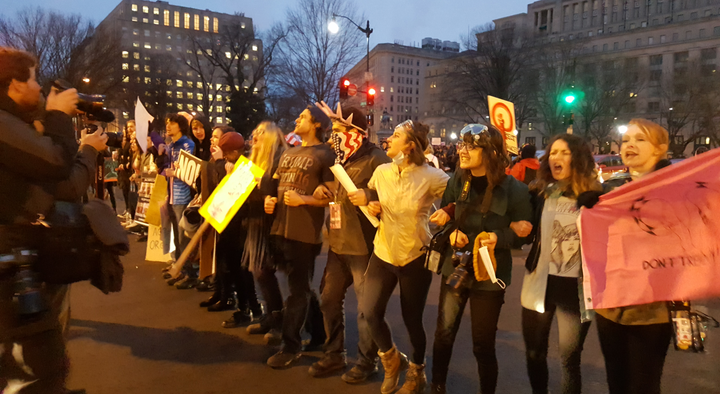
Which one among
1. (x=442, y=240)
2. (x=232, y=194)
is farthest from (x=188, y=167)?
(x=442, y=240)

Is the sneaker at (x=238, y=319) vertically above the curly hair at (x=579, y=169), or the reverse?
the curly hair at (x=579, y=169)

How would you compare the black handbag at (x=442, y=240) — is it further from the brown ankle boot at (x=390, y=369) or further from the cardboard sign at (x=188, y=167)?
the cardboard sign at (x=188, y=167)

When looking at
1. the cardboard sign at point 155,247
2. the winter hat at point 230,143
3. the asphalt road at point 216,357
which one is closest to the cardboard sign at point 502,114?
the asphalt road at point 216,357

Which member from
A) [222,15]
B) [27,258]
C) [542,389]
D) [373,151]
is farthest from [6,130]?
[222,15]

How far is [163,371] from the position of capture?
4.05 meters

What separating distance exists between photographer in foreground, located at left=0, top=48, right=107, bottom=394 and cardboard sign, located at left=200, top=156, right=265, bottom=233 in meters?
1.75

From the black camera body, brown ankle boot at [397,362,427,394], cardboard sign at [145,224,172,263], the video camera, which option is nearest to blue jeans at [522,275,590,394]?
the black camera body

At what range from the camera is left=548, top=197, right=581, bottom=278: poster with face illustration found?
2.98 metres

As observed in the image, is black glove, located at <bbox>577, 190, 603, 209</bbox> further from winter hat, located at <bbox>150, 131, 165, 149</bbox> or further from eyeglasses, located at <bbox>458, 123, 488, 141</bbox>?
winter hat, located at <bbox>150, 131, 165, 149</bbox>

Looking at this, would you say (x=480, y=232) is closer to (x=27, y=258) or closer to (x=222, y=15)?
(x=27, y=258)

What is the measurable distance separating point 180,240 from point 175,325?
1677mm

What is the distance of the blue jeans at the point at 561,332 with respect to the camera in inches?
118

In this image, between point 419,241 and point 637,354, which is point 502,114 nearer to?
point 419,241

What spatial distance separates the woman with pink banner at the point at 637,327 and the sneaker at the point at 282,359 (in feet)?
8.02
